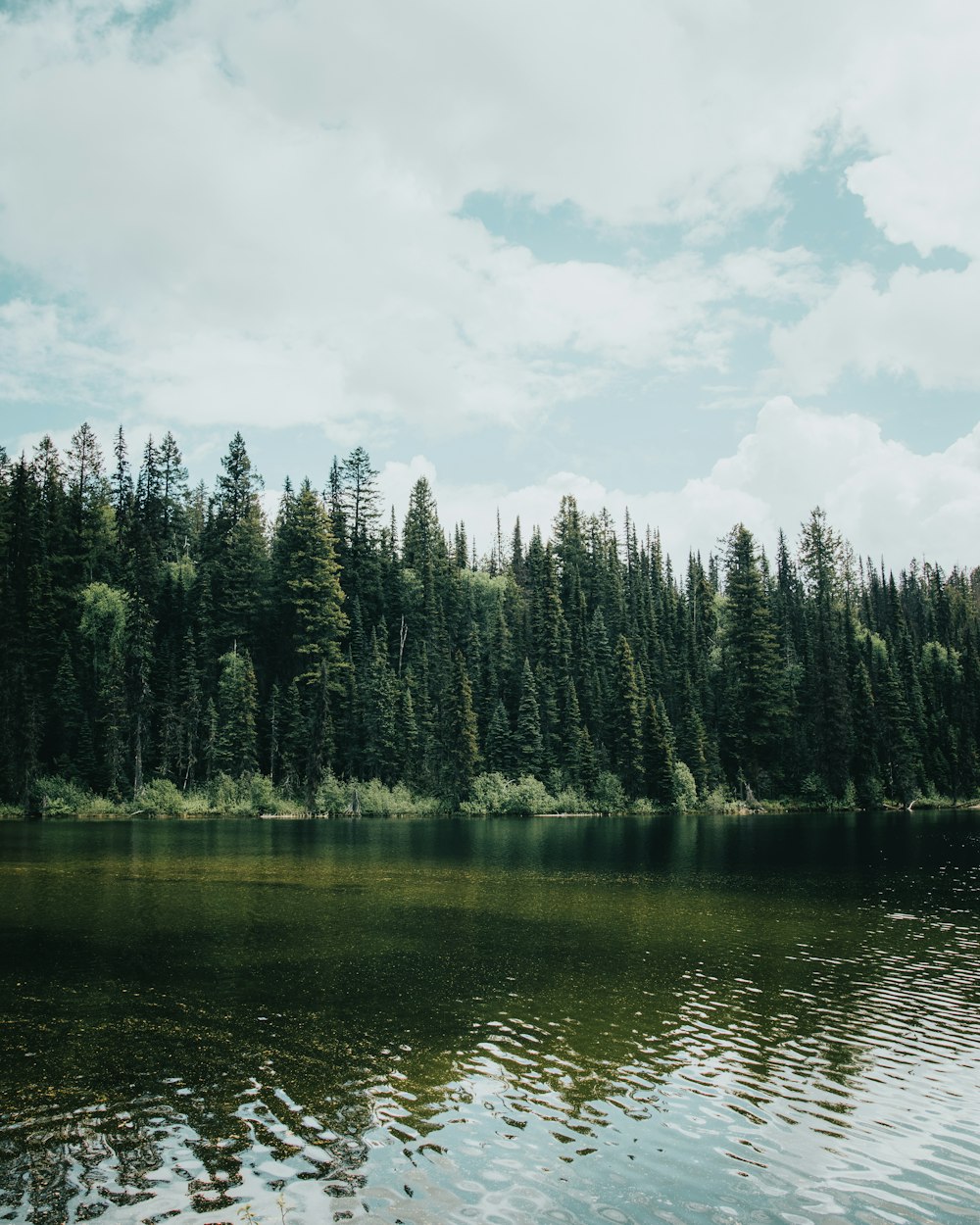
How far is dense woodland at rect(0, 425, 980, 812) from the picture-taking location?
266 ft

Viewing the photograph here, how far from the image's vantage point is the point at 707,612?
127 meters

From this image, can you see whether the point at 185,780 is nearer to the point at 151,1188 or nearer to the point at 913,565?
the point at 151,1188

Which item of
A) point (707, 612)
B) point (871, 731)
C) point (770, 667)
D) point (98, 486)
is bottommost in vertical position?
point (871, 731)

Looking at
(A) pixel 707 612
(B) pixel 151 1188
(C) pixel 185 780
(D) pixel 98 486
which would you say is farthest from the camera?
(A) pixel 707 612

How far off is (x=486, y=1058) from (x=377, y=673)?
77.0 meters

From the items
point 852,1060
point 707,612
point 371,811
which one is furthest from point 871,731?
point 852,1060

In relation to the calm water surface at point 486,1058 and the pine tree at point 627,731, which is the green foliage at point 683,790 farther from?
the calm water surface at point 486,1058

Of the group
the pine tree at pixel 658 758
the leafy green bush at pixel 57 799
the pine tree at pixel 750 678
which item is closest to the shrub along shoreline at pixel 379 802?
the leafy green bush at pixel 57 799

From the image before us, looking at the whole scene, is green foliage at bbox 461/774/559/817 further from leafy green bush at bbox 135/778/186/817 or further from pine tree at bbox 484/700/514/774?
leafy green bush at bbox 135/778/186/817

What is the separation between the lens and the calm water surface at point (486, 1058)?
9367mm

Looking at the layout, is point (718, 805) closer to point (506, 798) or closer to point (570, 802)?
point (570, 802)

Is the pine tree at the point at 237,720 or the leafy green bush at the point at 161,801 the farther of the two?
the pine tree at the point at 237,720

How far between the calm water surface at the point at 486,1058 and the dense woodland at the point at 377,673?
52648mm

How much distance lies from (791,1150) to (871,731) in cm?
9543
